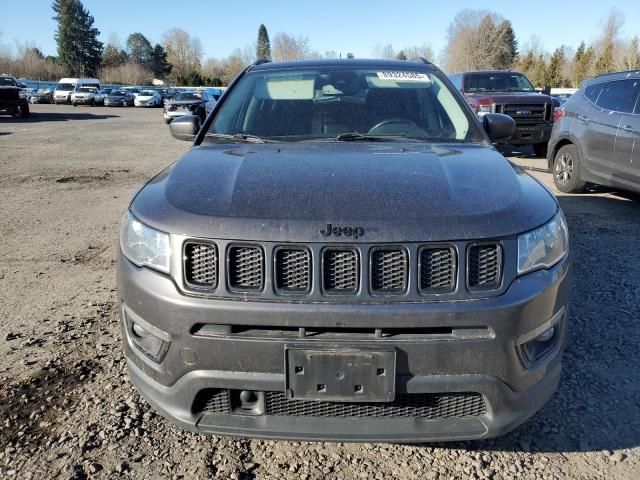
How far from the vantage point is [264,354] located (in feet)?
6.17

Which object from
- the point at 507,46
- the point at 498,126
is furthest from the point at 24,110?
the point at 507,46

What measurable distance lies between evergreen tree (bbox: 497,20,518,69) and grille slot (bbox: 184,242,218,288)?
83915 millimetres

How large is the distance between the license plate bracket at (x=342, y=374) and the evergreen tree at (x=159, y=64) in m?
106

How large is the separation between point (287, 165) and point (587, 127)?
6174 millimetres

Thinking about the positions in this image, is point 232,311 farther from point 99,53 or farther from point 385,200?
point 99,53

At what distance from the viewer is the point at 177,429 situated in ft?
8.23

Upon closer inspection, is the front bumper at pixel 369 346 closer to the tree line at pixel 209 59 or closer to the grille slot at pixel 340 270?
the grille slot at pixel 340 270

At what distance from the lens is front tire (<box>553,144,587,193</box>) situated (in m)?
7.40

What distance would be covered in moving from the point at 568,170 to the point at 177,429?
22.8 feet

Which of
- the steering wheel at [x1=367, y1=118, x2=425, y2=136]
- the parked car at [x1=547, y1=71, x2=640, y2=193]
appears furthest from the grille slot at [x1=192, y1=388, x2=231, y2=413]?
the parked car at [x1=547, y1=71, x2=640, y2=193]

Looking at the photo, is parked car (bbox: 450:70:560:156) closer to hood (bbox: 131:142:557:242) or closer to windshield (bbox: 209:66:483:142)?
windshield (bbox: 209:66:483:142)

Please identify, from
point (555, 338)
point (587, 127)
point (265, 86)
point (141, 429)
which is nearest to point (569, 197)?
point (587, 127)

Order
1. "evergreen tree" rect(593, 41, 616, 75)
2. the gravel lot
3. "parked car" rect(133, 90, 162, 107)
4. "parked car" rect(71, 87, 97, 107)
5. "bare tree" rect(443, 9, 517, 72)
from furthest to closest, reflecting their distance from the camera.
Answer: "bare tree" rect(443, 9, 517, 72) < "evergreen tree" rect(593, 41, 616, 75) < "parked car" rect(133, 90, 162, 107) < "parked car" rect(71, 87, 97, 107) < the gravel lot

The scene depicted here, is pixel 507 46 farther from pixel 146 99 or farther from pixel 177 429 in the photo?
pixel 177 429
